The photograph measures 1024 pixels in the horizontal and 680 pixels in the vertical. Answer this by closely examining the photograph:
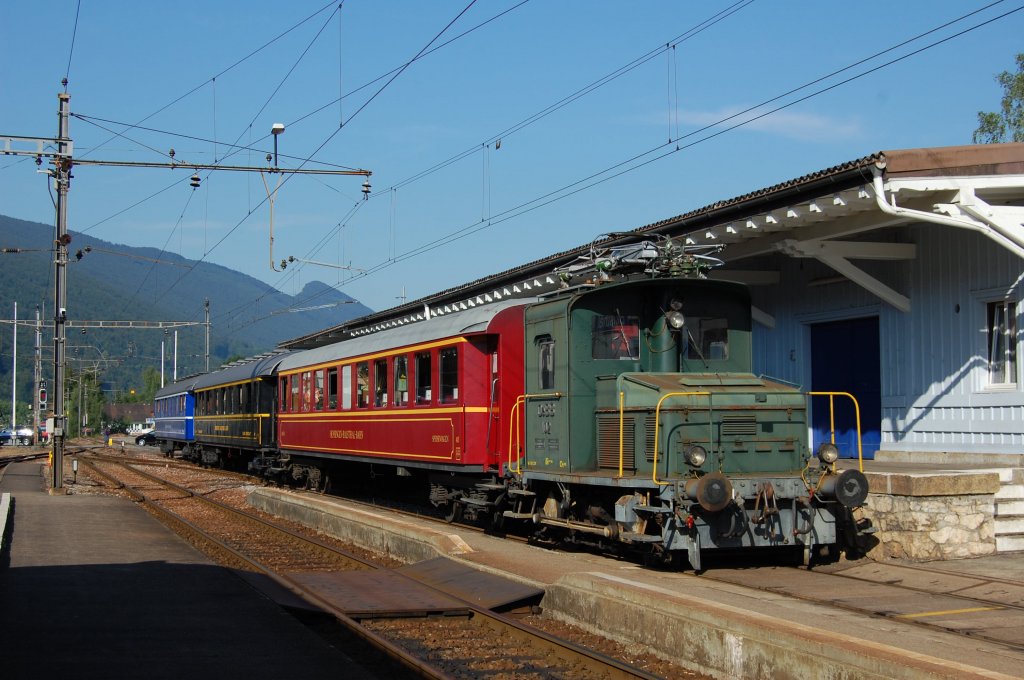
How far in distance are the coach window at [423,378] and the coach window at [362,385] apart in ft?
8.75

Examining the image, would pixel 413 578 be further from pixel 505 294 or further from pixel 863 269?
pixel 505 294

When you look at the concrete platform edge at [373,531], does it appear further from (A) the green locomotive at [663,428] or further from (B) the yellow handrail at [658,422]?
(B) the yellow handrail at [658,422]

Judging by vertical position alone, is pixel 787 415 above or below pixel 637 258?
below

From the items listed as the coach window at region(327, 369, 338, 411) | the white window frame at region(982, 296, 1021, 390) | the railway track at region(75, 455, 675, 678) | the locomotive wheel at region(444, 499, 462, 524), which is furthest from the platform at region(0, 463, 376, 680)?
the white window frame at region(982, 296, 1021, 390)

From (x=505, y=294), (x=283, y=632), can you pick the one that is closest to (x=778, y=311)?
(x=505, y=294)

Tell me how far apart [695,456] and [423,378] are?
7.06 m

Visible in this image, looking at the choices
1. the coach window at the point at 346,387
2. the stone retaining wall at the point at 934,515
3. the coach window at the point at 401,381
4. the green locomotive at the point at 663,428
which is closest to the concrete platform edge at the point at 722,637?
the green locomotive at the point at 663,428

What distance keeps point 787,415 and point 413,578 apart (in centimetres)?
461

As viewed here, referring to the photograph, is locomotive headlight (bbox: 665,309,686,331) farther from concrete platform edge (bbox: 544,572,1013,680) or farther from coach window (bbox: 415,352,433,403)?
coach window (bbox: 415,352,433,403)

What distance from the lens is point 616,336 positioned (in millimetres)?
12180

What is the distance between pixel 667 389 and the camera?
1100 centimetres

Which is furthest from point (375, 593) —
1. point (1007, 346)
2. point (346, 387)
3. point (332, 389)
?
point (332, 389)

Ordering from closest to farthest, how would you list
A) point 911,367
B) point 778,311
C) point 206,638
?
1. point 206,638
2. point 911,367
3. point 778,311

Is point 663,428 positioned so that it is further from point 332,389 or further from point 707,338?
point 332,389
